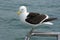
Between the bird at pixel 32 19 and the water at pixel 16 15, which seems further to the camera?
the water at pixel 16 15

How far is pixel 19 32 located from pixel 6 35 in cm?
47

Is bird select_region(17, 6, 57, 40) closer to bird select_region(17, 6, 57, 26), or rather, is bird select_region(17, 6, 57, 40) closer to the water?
bird select_region(17, 6, 57, 26)

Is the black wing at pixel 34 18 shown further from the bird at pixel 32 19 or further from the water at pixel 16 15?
the water at pixel 16 15

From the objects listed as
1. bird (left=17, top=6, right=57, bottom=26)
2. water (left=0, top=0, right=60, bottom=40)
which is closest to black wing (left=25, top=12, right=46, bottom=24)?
bird (left=17, top=6, right=57, bottom=26)

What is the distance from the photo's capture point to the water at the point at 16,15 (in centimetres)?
857

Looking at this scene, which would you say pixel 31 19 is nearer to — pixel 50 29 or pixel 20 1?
pixel 50 29

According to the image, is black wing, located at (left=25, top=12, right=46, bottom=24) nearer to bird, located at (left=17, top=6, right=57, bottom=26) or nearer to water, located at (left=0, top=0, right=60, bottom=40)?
bird, located at (left=17, top=6, right=57, bottom=26)

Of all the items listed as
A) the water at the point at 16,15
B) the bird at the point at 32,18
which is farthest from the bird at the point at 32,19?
the water at the point at 16,15

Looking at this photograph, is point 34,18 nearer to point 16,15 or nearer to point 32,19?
point 32,19

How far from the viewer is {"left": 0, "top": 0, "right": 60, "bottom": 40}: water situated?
28.1ft

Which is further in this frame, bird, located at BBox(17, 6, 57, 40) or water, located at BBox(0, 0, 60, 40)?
water, located at BBox(0, 0, 60, 40)

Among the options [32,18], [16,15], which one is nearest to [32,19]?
[32,18]

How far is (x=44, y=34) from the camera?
16.6ft

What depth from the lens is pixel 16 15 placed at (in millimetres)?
10430
